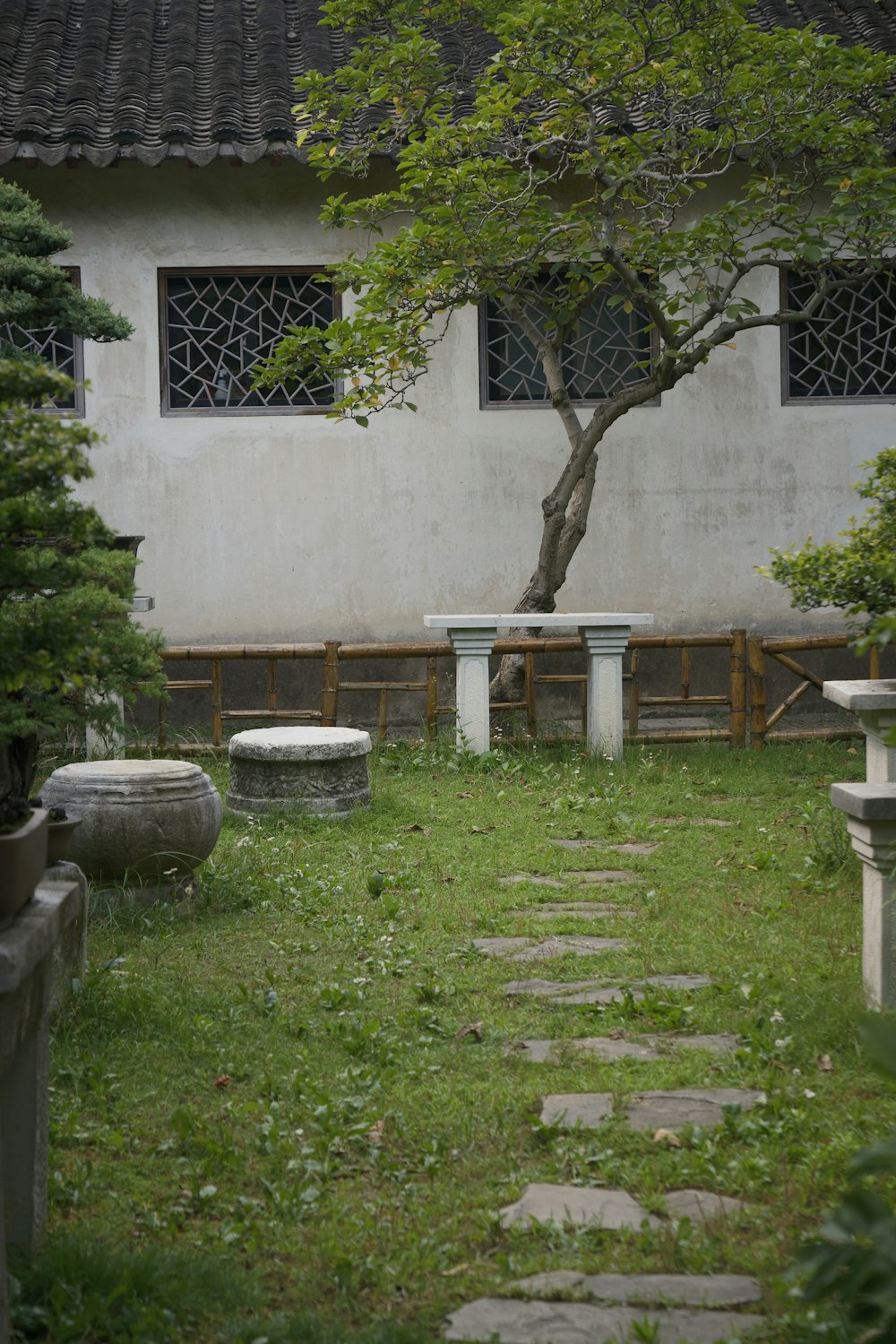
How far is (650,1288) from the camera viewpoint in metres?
2.62

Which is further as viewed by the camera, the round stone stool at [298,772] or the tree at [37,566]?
the round stone stool at [298,772]

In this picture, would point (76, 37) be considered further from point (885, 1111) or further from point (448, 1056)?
point (885, 1111)

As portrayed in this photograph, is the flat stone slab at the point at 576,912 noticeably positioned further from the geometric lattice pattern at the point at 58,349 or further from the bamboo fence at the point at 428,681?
the geometric lattice pattern at the point at 58,349

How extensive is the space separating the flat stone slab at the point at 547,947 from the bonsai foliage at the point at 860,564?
1.64m

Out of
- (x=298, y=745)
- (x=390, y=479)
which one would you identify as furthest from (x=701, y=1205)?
(x=390, y=479)

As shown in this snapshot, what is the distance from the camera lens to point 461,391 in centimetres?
1062

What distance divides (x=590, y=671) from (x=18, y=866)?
6.81 m

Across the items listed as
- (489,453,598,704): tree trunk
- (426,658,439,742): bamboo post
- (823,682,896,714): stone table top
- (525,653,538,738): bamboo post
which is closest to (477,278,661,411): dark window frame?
(489,453,598,704): tree trunk

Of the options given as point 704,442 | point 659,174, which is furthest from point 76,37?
point 704,442

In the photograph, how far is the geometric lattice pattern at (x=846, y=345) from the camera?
35.4 feet

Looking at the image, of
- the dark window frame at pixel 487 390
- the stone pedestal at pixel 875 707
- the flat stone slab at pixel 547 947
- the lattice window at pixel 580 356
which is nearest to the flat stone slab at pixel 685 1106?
the flat stone slab at pixel 547 947

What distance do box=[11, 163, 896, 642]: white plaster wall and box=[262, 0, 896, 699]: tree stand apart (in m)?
0.84

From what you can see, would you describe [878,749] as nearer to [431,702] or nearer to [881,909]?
[881,909]

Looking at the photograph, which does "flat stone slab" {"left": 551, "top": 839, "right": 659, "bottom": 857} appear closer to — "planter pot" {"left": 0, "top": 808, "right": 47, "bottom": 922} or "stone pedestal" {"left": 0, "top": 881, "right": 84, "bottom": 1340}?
"stone pedestal" {"left": 0, "top": 881, "right": 84, "bottom": 1340}
